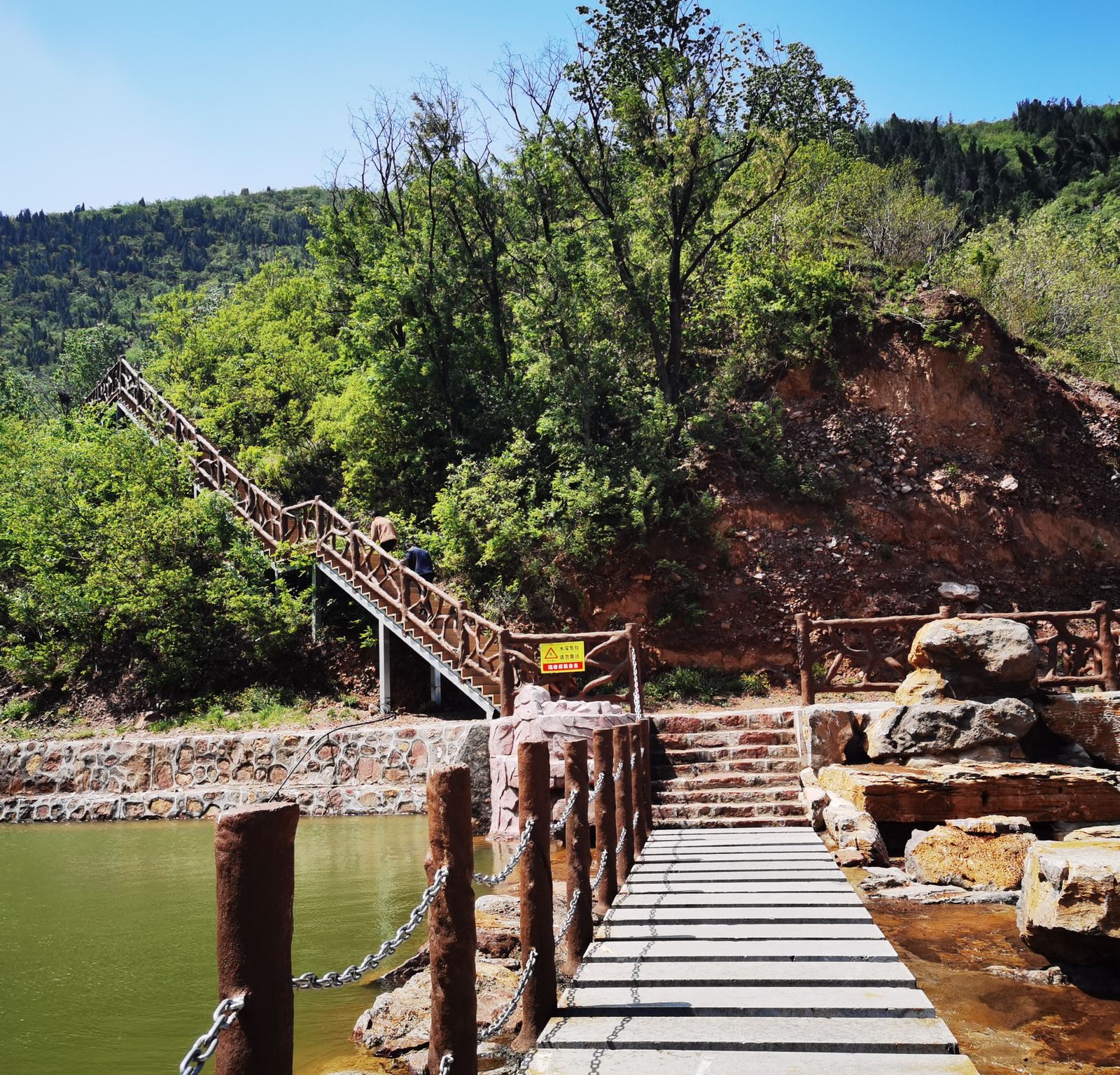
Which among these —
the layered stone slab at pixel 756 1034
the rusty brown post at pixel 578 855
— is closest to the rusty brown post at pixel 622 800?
the rusty brown post at pixel 578 855

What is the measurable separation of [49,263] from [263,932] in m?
149

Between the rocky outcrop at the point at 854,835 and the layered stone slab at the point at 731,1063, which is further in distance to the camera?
the rocky outcrop at the point at 854,835

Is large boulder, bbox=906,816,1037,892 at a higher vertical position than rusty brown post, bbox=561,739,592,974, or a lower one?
lower

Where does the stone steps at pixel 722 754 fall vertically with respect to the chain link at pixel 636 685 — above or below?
below

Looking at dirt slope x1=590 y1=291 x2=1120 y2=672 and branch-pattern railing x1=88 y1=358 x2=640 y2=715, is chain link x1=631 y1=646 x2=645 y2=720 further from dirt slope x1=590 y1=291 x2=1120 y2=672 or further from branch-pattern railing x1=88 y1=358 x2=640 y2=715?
dirt slope x1=590 y1=291 x2=1120 y2=672

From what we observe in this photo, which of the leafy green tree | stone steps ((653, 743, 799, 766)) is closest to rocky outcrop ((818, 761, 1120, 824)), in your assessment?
stone steps ((653, 743, 799, 766))

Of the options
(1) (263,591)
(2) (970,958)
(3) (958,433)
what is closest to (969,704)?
(2) (970,958)

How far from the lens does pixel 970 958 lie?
21.8 feet

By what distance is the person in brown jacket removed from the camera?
19.5 meters

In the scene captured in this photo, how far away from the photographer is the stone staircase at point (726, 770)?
39.6 feet

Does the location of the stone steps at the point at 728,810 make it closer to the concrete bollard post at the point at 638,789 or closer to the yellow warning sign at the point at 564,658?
the concrete bollard post at the point at 638,789

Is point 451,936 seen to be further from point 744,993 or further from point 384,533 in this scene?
point 384,533

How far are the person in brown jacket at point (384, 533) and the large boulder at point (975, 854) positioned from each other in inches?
489

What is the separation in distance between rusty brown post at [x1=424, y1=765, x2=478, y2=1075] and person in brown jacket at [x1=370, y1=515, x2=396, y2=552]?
633 inches
